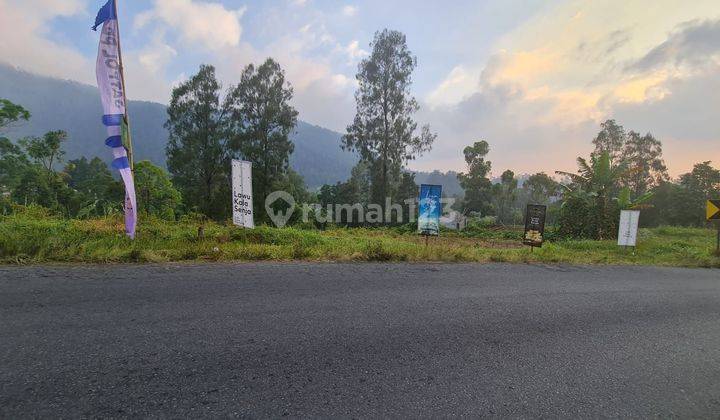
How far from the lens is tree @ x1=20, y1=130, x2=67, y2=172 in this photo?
31.9 m

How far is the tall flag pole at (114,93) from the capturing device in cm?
661

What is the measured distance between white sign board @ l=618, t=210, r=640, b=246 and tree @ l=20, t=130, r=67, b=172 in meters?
42.2

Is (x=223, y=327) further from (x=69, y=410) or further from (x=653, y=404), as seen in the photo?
(x=653, y=404)

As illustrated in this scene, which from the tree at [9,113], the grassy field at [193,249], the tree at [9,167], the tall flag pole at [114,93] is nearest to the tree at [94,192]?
the tree at [9,167]

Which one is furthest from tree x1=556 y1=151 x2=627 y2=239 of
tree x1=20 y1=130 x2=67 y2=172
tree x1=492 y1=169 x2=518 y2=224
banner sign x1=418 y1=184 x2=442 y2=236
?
tree x1=20 y1=130 x2=67 y2=172

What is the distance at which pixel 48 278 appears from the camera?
437 cm

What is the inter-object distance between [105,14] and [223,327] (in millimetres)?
6753

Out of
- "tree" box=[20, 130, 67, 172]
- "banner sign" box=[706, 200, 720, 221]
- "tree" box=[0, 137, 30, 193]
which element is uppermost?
"tree" box=[20, 130, 67, 172]

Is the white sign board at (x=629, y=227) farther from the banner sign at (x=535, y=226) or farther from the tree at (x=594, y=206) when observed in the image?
Answer: the tree at (x=594, y=206)

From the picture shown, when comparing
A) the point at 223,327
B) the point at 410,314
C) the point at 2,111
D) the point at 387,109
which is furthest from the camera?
the point at 387,109

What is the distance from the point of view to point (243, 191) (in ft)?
26.4

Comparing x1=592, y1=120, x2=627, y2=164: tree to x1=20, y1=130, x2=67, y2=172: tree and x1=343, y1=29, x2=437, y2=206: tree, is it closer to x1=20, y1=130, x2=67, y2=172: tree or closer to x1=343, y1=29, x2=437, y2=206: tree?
x1=343, y1=29, x2=437, y2=206: tree

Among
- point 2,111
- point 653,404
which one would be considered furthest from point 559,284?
point 2,111

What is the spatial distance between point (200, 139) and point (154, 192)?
1509 cm
